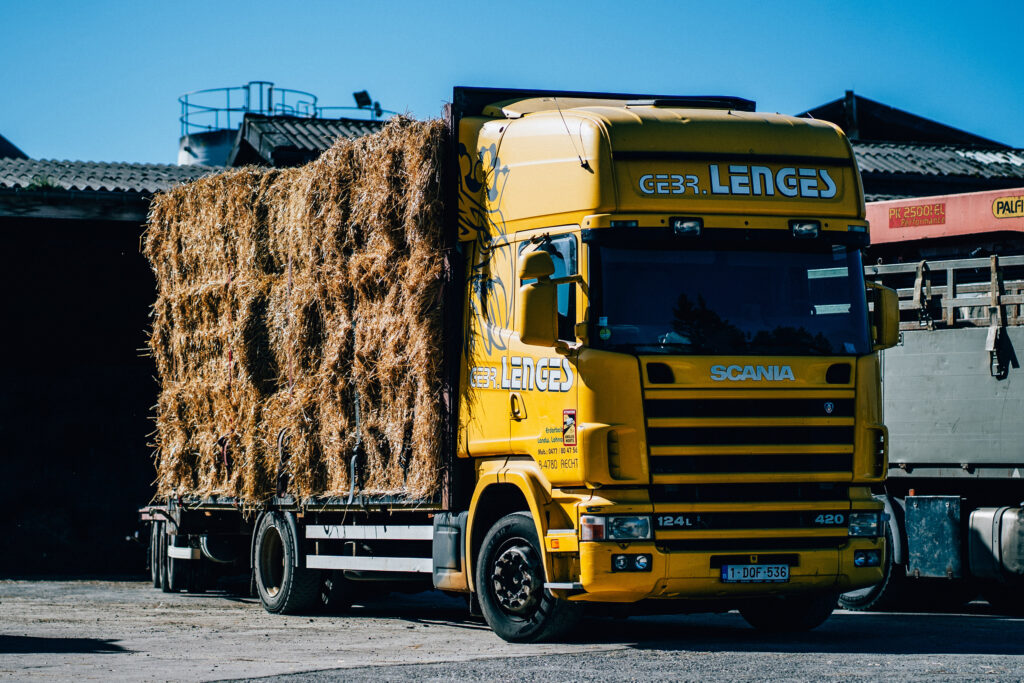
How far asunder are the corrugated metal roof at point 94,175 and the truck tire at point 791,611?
38.7ft

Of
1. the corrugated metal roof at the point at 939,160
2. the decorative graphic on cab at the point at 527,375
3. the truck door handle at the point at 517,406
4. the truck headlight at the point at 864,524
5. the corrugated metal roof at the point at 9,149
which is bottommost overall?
the truck headlight at the point at 864,524

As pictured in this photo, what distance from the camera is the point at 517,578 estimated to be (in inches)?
450

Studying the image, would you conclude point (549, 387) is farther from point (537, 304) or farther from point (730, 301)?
point (730, 301)

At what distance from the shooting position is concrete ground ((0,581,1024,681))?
9633 mm

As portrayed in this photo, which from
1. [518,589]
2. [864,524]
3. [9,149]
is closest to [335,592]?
[518,589]

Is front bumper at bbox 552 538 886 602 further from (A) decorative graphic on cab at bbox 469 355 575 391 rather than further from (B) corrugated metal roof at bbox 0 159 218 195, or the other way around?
(B) corrugated metal roof at bbox 0 159 218 195

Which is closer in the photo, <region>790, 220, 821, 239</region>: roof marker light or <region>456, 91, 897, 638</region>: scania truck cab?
<region>456, 91, 897, 638</region>: scania truck cab

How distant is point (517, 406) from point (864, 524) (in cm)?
270

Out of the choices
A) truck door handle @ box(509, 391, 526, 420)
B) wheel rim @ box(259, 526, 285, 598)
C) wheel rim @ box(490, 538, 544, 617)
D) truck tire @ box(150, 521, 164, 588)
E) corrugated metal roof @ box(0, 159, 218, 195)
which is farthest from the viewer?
corrugated metal roof @ box(0, 159, 218, 195)

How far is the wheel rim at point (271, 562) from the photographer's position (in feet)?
51.4

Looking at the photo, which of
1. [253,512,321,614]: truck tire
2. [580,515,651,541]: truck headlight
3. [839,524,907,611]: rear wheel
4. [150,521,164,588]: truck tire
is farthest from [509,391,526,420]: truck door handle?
[150,521,164,588]: truck tire

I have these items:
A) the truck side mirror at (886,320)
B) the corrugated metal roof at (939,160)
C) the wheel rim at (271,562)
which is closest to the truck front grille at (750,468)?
the truck side mirror at (886,320)

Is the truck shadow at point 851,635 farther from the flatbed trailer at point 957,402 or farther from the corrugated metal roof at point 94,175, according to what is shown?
the corrugated metal roof at point 94,175

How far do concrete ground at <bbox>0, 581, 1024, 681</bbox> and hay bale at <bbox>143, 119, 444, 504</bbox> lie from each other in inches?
55.4
